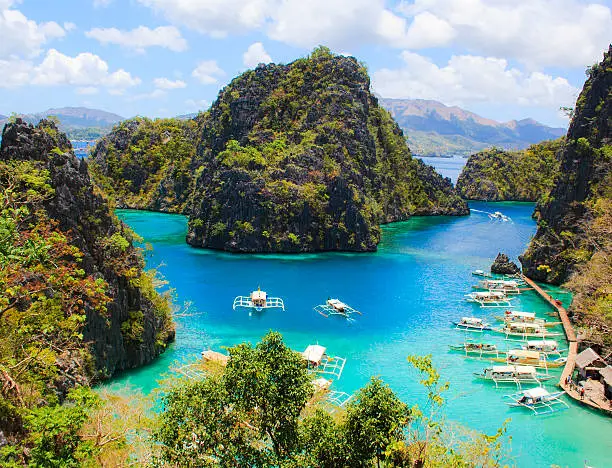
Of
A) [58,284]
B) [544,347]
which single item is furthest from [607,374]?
[58,284]

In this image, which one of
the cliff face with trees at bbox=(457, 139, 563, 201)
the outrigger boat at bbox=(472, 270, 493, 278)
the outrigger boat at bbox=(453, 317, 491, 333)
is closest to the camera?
the outrigger boat at bbox=(453, 317, 491, 333)

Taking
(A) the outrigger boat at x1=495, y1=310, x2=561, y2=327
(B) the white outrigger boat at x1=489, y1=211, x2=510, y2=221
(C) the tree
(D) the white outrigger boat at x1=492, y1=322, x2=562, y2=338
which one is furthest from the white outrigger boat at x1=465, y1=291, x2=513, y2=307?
(B) the white outrigger boat at x1=489, y1=211, x2=510, y2=221

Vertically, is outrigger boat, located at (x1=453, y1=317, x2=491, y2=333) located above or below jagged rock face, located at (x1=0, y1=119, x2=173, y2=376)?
below

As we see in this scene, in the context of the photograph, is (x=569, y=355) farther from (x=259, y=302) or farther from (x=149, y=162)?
(x=149, y=162)

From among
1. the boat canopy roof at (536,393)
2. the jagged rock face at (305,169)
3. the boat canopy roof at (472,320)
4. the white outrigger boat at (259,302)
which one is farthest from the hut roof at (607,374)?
the jagged rock face at (305,169)

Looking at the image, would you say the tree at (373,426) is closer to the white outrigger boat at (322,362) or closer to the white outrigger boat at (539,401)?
the white outrigger boat at (322,362)

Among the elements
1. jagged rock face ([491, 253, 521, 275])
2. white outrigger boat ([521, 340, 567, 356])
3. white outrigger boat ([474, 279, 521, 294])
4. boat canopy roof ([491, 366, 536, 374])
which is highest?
jagged rock face ([491, 253, 521, 275])

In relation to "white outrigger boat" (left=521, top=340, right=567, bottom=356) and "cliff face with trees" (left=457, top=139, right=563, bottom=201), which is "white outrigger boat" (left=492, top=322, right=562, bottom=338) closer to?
"white outrigger boat" (left=521, top=340, right=567, bottom=356)
